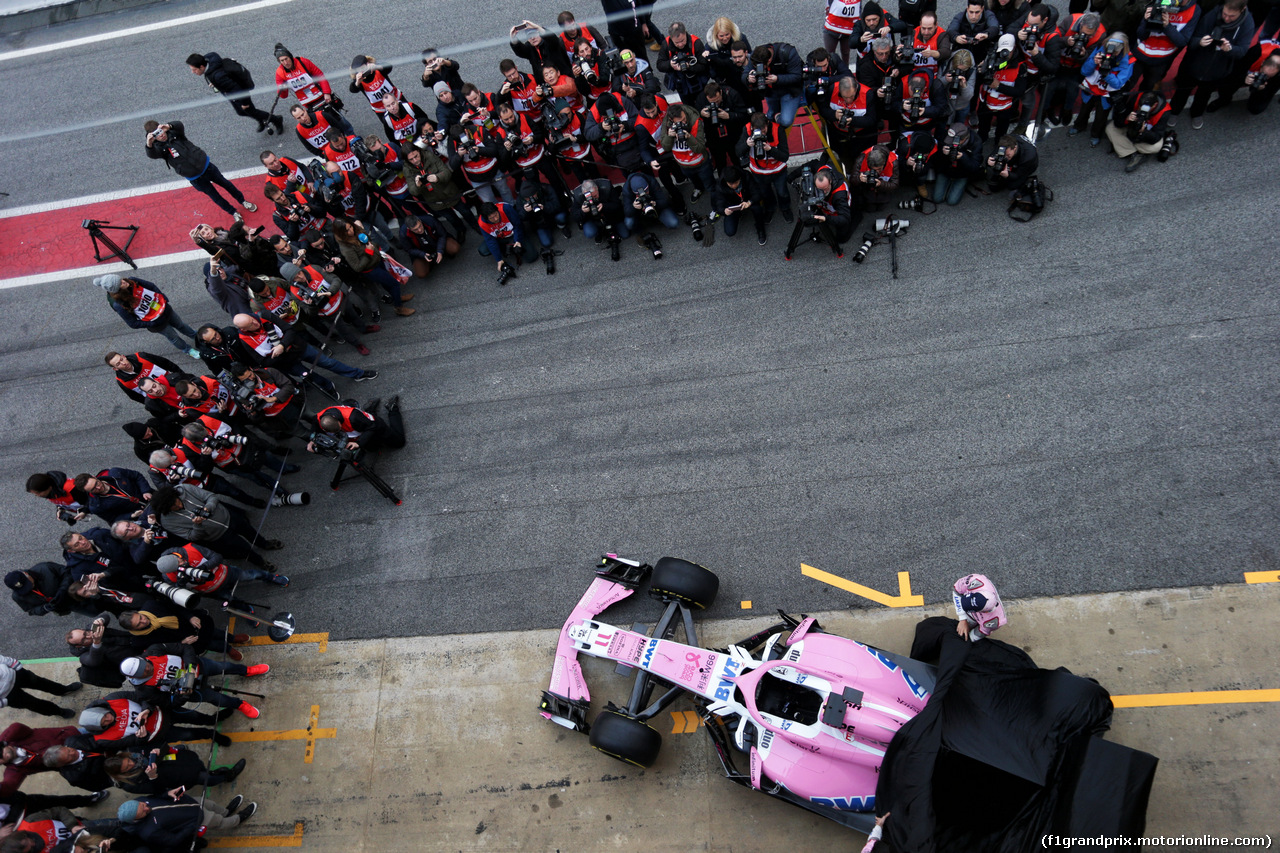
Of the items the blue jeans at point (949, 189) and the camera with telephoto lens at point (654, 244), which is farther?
the camera with telephoto lens at point (654, 244)

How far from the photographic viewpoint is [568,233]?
10508 millimetres

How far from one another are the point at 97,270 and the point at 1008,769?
1474cm

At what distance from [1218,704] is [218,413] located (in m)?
10.7

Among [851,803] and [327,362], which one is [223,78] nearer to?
[327,362]

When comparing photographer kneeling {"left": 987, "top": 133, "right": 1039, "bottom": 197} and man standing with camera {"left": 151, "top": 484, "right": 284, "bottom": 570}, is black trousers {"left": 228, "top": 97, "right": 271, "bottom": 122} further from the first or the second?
photographer kneeling {"left": 987, "top": 133, "right": 1039, "bottom": 197}

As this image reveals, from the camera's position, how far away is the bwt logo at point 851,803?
559cm

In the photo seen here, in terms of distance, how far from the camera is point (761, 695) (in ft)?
20.0

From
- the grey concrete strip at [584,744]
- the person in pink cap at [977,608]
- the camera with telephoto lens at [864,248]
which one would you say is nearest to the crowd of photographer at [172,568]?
the grey concrete strip at [584,744]

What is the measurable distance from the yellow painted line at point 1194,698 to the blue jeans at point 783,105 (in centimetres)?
793

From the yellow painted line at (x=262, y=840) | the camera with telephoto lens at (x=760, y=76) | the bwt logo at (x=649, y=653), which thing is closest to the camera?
the bwt logo at (x=649, y=653)

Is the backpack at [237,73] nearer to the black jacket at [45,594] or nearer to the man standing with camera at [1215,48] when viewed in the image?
the black jacket at [45,594]

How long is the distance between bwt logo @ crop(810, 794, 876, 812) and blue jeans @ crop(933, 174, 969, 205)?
7.30m

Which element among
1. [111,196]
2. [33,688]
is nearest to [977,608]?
[33,688]

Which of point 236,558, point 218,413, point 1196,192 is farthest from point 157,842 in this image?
point 1196,192
